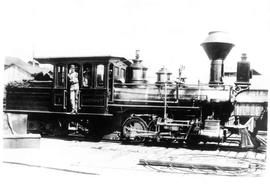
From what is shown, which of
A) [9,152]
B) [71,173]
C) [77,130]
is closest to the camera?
[71,173]

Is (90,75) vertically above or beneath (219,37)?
beneath

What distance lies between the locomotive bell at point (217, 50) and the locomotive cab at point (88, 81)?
3015 mm

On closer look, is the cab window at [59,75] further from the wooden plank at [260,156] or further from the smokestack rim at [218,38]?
the wooden plank at [260,156]

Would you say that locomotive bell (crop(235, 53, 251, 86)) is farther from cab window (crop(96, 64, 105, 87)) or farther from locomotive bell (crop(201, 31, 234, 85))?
cab window (crop(96, 64, 105, 87))

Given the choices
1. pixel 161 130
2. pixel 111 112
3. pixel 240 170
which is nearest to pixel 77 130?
pixel 111 112

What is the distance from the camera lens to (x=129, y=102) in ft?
33.4

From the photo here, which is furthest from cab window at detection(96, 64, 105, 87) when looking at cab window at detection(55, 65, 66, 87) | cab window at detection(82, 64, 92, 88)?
cab window at detection(55, 65, 66, 87)

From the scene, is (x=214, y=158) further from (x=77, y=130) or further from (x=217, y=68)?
(x=77, y=130)

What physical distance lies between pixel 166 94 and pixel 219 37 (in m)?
2.27

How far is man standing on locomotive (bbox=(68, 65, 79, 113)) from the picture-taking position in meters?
10.4

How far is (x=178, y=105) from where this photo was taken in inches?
384

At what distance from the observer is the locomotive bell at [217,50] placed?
9.05 m

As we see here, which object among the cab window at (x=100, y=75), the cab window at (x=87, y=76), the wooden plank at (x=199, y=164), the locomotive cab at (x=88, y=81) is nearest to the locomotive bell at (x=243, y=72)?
the wooden plank at (x=199, y=164)

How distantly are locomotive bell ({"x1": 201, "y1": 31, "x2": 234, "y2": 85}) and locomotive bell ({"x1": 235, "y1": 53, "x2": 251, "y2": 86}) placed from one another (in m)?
0.48
